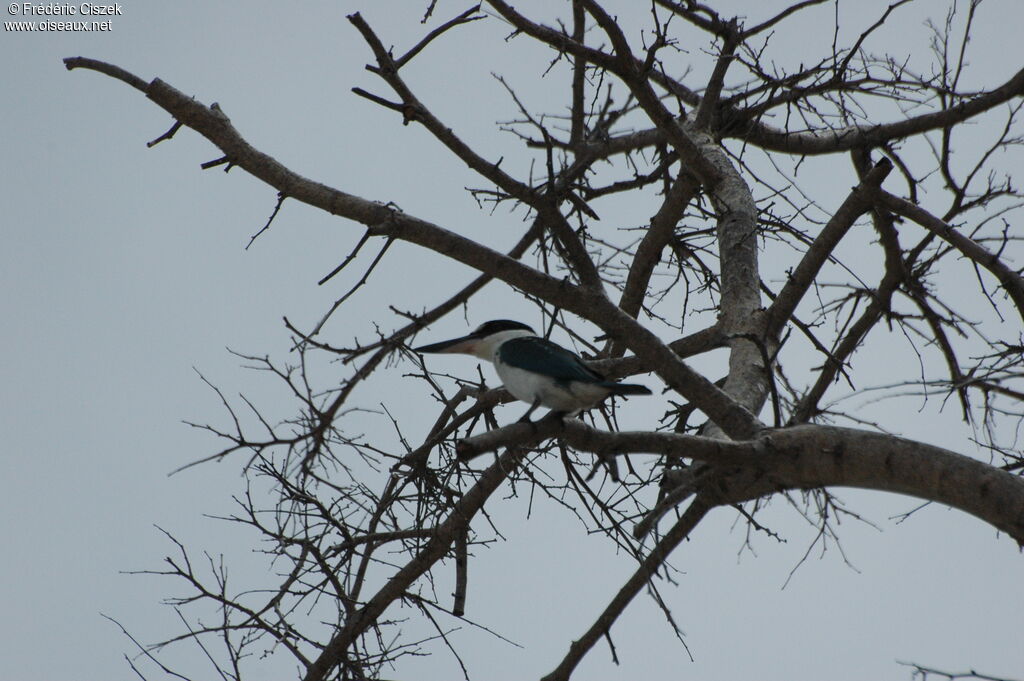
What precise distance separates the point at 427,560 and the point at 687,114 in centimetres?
356

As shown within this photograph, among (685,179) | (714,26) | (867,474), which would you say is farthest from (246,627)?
(714,26)

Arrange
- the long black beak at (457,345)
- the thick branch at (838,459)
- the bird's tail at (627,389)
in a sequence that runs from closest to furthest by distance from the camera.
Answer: the thick branch at (838,459)
the bird's tail at (627,389)
the long black beak at (457,345)

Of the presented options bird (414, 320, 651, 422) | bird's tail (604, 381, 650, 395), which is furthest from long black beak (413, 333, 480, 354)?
bird's tail (604, 381, 650, 395)

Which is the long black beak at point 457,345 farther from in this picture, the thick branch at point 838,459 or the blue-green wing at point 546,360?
the thick branch at point 838,459

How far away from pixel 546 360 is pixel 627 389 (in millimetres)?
476

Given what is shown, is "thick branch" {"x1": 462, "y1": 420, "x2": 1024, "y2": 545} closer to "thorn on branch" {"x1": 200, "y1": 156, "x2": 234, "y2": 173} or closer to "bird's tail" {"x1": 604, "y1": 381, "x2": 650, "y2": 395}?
"bird's tail" {"x1": 604, "y1": 381, "x2": 650, "y2": 395}

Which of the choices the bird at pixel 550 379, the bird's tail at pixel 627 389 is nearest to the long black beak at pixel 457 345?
the bird at pixel 550 379

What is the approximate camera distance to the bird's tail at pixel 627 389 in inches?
148

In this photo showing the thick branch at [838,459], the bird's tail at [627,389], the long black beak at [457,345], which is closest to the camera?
the thick branch at [838,459]

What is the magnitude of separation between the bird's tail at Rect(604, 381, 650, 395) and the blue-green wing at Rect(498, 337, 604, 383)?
5.4 inches

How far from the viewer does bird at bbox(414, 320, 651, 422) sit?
4.02m

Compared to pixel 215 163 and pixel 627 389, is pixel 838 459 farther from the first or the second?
pixel 215 163

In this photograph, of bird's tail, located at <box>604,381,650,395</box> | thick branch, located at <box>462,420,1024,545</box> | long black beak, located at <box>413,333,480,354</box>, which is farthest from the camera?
long black beak, located at <box>413,333,480,354</box>

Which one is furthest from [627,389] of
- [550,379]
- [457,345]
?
[457,345]
